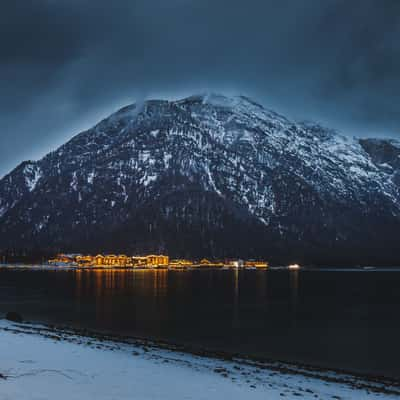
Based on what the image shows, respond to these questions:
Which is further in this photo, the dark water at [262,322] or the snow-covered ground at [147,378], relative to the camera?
the dark water at [262,322]

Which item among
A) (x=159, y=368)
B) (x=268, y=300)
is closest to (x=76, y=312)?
(x=268, y=300)

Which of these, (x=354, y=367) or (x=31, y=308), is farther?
(x=31, y=308)

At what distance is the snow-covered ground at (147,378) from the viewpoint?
2016 centimetres

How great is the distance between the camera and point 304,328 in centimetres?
5853

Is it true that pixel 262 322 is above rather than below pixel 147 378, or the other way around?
below

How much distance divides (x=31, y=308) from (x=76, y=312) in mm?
9063

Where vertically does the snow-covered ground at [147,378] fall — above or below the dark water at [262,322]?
above

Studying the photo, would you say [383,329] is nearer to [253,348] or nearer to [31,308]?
[253,348]

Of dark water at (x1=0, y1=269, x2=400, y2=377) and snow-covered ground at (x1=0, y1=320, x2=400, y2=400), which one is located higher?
snow-covered ground at (x1=0, y1=320, x2=400, y2=400)

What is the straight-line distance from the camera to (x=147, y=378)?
79.2ft

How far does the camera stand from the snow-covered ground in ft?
66.1

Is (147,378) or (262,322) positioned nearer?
(147,378)

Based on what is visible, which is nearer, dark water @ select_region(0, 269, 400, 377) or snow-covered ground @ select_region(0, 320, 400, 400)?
snow-covered ground @ select_region(0, 320, 400, 400)

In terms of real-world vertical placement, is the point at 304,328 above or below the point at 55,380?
below
